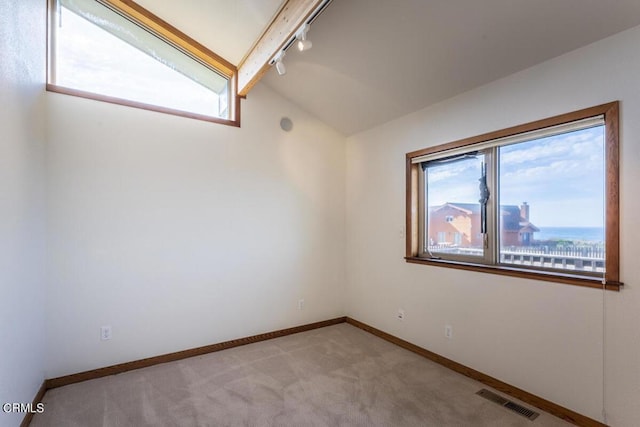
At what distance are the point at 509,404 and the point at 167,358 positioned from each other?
2886 mm

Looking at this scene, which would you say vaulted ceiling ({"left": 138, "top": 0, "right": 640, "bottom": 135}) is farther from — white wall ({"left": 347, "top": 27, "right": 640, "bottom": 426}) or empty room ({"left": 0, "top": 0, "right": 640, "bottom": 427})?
white wall ({"left": 347, "top": 27, "right": 640, "bottom": 426})

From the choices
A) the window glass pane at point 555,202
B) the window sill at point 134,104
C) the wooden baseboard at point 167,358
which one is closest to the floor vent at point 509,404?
the window glass pane at point 555,202

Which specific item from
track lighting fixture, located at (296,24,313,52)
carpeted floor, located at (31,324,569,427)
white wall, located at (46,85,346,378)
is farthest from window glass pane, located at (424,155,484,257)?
track lighting fixture, located at (296,24,313,52)

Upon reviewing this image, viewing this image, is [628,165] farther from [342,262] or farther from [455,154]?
[342,262]

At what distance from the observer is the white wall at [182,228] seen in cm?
258

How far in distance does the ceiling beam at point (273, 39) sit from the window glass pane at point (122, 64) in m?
0.50

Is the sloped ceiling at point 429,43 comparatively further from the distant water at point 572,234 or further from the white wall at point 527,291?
the distant water at point 572,234

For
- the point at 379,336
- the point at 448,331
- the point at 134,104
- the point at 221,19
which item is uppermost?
the point at 221,19

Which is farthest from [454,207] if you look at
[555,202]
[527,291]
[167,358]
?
[167,358]

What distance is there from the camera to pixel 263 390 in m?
2.45

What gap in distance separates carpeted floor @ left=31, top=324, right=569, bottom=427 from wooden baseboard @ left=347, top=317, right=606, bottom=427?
0.07 meters

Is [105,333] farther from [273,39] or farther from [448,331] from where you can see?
[448,331]

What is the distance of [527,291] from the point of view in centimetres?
233

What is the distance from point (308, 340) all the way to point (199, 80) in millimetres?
3071
